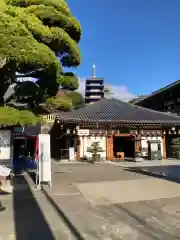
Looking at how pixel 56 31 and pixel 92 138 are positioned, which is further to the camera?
Result: pixel 92 138

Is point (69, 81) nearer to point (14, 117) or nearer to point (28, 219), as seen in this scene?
point (14, 117)

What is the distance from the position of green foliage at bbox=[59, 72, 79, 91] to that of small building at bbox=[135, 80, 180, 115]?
16265 millimetres

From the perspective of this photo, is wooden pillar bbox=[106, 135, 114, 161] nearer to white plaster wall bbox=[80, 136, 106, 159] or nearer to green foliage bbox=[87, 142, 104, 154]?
white plaster wall bbox=[80, 136, 106, 159]

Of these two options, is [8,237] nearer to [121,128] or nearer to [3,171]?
[3,171]

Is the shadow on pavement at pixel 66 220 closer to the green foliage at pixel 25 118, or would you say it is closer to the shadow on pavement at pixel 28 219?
the shadow on pavement at pixel 28 219

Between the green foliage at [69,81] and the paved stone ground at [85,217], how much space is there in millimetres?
4740

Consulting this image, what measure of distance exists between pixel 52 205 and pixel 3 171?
4.62ft

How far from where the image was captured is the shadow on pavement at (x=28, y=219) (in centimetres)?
455

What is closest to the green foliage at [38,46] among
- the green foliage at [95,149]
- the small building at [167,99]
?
the green foliage at [95,149]

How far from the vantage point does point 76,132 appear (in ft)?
→ 68.1

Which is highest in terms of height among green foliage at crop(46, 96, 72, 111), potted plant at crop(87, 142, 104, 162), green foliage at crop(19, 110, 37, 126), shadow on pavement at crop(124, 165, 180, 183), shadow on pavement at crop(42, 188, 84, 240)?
green foliage at crop(46, 96, 72, 111)

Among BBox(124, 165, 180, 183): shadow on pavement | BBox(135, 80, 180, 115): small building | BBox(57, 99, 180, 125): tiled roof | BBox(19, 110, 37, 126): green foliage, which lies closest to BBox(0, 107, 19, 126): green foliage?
BBox(19, 110, 37, 126): green foliage

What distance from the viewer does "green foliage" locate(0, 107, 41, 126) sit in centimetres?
846

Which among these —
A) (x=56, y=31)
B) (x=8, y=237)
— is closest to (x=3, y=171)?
(x=8, y=237)
